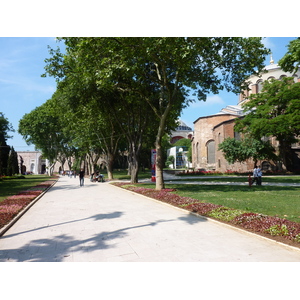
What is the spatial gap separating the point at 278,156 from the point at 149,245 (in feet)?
145

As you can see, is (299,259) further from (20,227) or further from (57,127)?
(57,127)

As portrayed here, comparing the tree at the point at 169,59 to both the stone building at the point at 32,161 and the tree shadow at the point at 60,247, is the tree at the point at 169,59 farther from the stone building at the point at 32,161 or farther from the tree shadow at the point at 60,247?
the stone building at the point at 32,161

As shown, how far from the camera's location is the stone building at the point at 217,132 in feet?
172

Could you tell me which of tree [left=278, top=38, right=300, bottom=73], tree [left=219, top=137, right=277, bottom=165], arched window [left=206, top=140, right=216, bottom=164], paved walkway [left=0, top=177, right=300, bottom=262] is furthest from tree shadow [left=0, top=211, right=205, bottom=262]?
arched window [left=206, top=140, right=216, bottom=164]

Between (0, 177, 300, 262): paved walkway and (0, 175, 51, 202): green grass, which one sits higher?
(0, 177, 300, 262): paved walkway

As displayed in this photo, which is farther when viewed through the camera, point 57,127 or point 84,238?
point 57,127

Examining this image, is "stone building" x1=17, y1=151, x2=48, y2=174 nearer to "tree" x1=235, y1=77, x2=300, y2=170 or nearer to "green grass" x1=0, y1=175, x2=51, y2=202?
"green grass" x1=0, y1=175, x2=51, y2=202

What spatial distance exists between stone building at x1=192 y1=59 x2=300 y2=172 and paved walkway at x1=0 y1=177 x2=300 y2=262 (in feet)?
145

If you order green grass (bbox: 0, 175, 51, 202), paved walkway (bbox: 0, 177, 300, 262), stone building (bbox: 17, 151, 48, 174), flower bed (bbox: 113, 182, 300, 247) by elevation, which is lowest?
green grass (bbox: 0, 175, 51, 202)

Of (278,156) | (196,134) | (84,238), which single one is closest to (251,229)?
(84,238)

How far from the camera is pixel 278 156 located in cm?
4469

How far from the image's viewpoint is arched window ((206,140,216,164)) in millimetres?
59934

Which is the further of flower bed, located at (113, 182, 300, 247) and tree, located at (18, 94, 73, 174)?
tree, located at (18, 94, 73, 174)

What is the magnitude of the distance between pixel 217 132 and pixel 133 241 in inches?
2054
